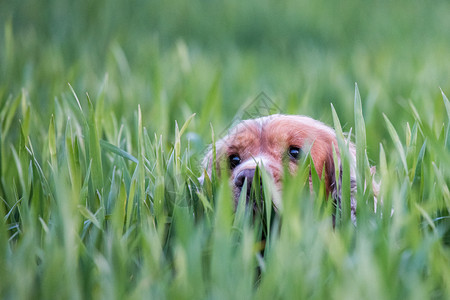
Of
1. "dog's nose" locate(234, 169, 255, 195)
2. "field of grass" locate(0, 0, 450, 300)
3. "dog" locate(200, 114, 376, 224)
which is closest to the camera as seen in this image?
"field of grass" locate(0, 0, 450, 300)

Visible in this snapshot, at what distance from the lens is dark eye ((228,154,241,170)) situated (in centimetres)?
219

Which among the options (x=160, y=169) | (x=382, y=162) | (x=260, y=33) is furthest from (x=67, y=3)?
(x=382, y=162)

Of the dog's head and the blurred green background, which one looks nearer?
the dog's head

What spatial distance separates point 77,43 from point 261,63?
4.33 feet

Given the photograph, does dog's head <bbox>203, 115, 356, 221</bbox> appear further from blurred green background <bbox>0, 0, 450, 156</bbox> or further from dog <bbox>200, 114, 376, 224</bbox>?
blurred green background <bbox>0, 0, 450, 156</bbox>

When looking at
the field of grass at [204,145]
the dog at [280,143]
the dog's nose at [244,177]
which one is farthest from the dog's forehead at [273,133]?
the dog's nose at [244,177]

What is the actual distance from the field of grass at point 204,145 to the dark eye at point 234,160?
0.53 feet

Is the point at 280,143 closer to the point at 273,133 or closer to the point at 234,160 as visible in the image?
the point at 273,133

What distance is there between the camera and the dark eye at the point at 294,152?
6.99 feet

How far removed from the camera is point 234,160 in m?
2.19

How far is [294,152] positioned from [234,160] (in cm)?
22

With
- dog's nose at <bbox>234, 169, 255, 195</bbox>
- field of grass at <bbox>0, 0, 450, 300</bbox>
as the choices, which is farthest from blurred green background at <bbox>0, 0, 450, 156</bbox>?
dog's nose at <bbox>234, 169, 255, 195</bbox>

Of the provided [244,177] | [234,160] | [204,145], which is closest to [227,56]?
[204,145]

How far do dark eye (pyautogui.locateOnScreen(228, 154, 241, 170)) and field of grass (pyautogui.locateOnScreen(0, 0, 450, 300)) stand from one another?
0.53 feet
